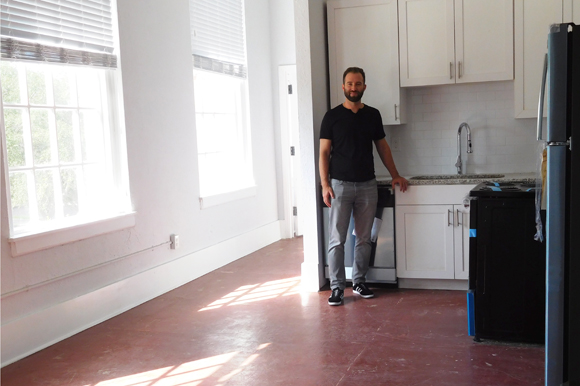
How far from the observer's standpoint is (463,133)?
16.9 ft

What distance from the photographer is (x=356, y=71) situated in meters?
4.46

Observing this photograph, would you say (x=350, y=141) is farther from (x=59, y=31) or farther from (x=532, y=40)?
(x=59, y=31)

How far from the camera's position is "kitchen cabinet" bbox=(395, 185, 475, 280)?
4.62 meters

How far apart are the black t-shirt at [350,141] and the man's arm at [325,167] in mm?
40

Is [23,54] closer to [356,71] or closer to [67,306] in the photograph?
[67,306]

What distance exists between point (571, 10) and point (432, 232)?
6.38 ft

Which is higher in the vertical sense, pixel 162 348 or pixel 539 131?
pixel 539 131

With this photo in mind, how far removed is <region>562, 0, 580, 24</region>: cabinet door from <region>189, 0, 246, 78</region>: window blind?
10.5ft

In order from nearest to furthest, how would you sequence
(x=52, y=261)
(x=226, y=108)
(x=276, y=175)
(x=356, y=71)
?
(x=52, y=261)
(x=356, y=71)
(x=226, y=108)
(x=276, y=175)

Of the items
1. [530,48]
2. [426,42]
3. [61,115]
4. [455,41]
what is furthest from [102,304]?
[530,48]

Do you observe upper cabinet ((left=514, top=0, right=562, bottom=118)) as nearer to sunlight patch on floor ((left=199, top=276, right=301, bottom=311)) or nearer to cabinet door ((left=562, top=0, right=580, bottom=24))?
cabinet door ((left=562, top=0, right=580, bottom=24))

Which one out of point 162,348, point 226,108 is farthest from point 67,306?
point 226,108

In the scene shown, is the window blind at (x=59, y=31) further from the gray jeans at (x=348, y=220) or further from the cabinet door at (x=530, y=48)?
the cabinet door at (x=530, y=48)

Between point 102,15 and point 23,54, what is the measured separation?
864mm
